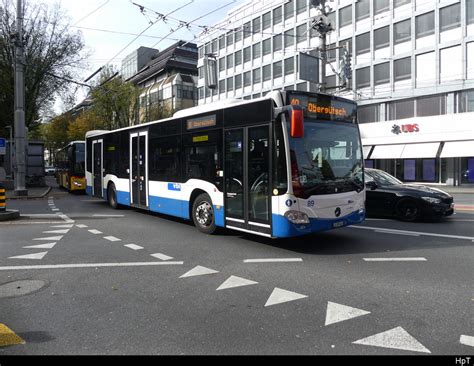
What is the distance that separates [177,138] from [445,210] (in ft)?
24.5

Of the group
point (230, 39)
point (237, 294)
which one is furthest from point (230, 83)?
point (237, 294)

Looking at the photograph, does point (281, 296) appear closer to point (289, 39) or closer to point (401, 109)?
point (401, 109)

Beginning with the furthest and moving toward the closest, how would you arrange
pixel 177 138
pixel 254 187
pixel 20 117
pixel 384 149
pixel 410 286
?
1. pixel 384 149
2. pixel 20 117
3. pixel 177 138
4. pixel 254 187
5. pixel 410 286

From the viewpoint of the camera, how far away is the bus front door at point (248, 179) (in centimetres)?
740

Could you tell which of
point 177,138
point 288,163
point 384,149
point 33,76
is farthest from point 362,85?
point 288,163

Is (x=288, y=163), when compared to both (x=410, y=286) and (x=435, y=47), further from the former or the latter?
(x=435, y=47)

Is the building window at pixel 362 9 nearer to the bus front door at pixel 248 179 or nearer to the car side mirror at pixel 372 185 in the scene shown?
the car side mirror at pixel 372 185

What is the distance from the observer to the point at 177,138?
10.3m

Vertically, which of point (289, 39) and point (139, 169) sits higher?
point (289, 39)

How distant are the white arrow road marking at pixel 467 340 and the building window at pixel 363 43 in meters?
35.2

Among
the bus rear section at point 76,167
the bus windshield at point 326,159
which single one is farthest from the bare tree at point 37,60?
the bus windshield at point 326,159

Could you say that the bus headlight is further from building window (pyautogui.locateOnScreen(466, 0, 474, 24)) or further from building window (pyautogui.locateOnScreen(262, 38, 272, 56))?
building window (pyautogui.locateOnScreen(262, 38, 272, 56))

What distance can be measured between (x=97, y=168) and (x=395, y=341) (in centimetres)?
1395

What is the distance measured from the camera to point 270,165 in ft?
23.8
